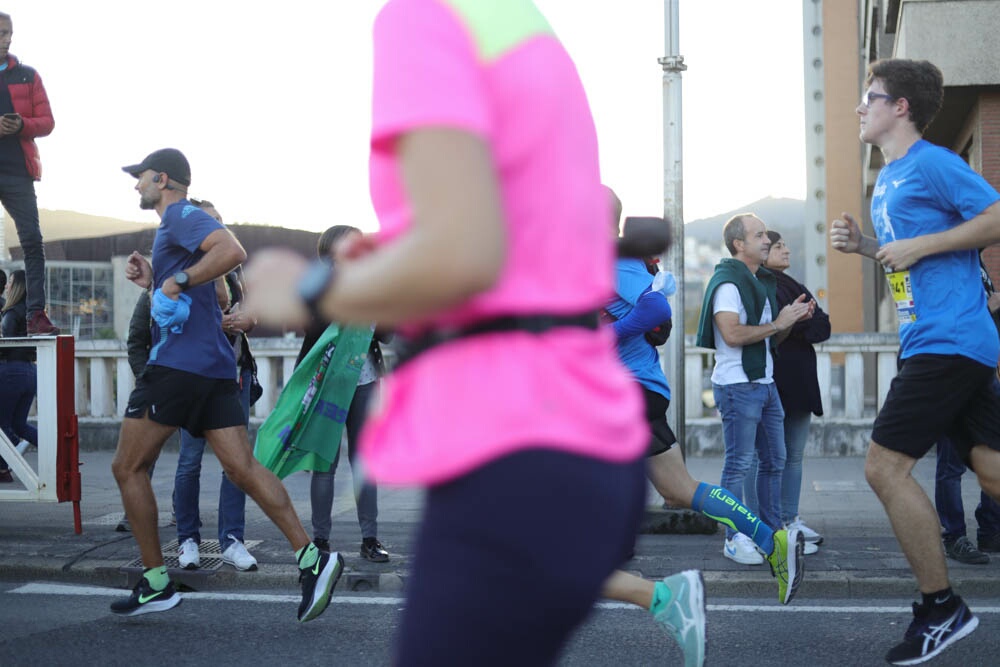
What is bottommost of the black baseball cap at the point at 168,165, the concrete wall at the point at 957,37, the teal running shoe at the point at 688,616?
the teal running shoe at the point at 688,616

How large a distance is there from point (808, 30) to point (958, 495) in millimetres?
26524

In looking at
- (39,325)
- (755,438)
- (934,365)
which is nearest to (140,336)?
(39,325)

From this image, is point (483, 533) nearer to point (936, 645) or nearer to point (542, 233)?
point (542, 233)

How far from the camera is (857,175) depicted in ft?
110

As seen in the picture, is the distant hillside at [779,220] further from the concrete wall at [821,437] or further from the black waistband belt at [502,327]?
the black waistband belt at [502,327]

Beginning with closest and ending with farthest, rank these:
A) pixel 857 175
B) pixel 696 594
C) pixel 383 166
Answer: pixel 383 166 < pixel 696 594 < pixel 857 175

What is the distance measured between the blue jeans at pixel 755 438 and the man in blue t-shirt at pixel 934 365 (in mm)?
2216

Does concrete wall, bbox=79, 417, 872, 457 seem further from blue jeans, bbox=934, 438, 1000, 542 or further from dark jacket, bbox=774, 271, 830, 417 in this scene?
blue jeans, bbox=934, 438, 1000, 542

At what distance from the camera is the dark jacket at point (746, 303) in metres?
6.61

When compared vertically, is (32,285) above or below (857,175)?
below

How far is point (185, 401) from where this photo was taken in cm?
529

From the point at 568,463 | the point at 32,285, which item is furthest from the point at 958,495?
the point at 32,285

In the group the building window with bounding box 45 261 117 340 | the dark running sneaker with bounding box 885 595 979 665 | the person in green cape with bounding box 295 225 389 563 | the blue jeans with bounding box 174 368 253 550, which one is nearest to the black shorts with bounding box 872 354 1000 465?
the dark running sneaker with bounding box 885 595 979 665

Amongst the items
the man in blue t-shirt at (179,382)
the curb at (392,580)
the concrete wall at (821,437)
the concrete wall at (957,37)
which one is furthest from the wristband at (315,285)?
the concrete wall at (957,37)
